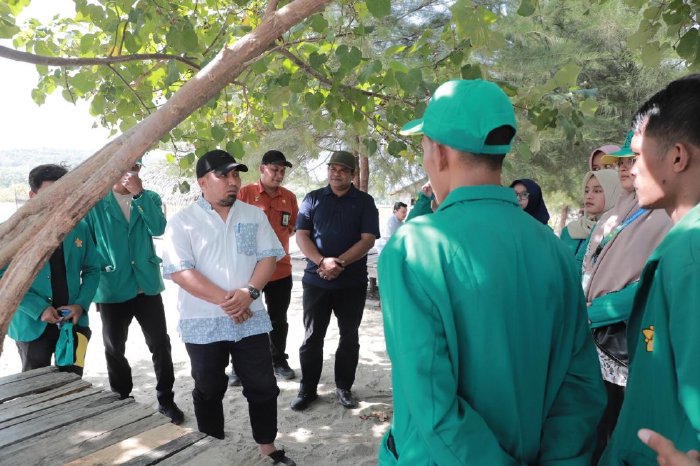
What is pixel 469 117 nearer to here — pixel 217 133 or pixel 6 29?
pixel 217 133

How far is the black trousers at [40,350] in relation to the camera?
3018 mm

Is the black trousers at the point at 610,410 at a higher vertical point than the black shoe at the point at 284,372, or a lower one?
higher

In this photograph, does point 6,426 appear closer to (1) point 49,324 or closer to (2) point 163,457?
(2) point 163,457

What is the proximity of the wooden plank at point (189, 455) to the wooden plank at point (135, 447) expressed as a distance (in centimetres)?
4

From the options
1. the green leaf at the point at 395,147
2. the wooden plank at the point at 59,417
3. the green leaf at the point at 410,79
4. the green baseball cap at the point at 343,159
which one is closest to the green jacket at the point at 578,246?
the green leaf at the point at 395,147

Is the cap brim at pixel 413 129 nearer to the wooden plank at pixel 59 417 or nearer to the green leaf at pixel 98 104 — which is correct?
the wooden plank at pixel 59 417

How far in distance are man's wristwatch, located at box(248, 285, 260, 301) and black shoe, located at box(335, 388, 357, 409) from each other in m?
1.58

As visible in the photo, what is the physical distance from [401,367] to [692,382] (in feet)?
1.74

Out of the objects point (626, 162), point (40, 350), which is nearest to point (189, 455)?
point (40, 350)

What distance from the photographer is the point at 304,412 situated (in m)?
3.92

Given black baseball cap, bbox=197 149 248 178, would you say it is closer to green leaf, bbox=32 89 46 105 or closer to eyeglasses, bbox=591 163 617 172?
green leaf, bbox=32 89 46 105

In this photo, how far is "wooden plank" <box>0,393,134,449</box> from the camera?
201 cm

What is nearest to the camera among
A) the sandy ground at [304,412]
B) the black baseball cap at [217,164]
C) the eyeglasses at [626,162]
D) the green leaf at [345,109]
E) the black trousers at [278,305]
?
the eyeglasses at [626,162]

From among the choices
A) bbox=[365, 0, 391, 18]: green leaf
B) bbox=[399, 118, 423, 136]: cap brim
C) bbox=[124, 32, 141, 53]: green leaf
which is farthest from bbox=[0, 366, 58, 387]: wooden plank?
bbox=[365, 0, 391, 18]: green leaf
